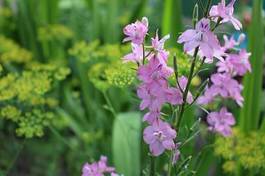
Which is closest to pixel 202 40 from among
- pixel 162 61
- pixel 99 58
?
pixel 162 61

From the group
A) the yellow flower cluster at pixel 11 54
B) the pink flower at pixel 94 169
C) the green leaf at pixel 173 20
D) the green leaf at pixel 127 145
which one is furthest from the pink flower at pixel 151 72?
the yellow flower cluster at pixel 11 54

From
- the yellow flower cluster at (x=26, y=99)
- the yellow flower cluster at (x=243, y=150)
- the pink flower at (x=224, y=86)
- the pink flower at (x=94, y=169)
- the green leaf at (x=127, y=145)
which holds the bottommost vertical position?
the green leaf at (x=127, y=145)

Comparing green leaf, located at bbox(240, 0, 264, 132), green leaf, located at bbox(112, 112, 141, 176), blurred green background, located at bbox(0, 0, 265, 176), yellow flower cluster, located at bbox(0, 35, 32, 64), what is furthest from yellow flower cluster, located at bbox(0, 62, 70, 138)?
green leaf, located at bbox(240, 0, 264, 132)

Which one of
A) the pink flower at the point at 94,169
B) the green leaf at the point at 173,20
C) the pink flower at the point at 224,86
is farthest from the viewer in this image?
the green leaf at the point at 173,20

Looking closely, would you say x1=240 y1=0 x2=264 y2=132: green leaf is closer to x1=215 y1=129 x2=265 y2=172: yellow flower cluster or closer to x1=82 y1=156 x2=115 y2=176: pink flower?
x1=215 y1=129 x2=265 y2=172: yellow flower cluster

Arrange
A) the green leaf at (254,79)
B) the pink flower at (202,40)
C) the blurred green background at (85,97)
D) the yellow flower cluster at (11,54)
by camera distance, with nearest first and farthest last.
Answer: the pink flower at (202,40) → the blurred green background at (85,97) → the green leaf at (254,79) → the yellow flower cluster at (11,54)

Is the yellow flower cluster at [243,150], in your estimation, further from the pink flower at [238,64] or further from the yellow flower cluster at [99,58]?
the yellow flower cluster at [99,58]

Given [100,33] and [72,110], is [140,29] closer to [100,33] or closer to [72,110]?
[72,110]
